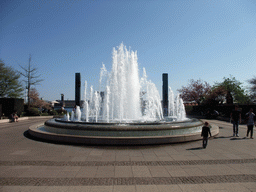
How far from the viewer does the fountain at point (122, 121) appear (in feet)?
26.5

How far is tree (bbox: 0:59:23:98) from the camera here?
115 feet

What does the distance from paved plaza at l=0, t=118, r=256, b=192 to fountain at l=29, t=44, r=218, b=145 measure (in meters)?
0.49

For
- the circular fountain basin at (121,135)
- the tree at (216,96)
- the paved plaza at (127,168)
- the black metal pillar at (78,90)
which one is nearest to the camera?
the paved plaza at (127,168)

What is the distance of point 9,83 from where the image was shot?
35656 mm

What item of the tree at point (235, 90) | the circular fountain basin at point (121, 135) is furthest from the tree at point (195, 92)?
the circular fountain basin at point (121, 135)

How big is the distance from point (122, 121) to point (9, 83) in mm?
33764

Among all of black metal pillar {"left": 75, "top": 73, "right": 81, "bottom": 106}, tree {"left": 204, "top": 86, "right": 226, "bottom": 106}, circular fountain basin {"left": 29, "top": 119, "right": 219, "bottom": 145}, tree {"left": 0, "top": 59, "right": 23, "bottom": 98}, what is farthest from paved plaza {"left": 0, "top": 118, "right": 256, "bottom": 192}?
tree {"left": 0, "top": 59, "right": 23, "bottom": 98}

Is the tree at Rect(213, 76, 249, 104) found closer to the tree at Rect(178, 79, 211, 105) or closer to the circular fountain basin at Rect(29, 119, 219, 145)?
the tree at Rect(178, 79, 211, 105)

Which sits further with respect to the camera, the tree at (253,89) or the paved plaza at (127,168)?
the tree at (253,89)

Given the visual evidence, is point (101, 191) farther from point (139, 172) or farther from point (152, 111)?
point (152, 111)

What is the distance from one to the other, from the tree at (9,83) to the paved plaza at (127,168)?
34.3m

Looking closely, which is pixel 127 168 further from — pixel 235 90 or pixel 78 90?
pixel 235 90

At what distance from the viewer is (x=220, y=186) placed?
395 cm

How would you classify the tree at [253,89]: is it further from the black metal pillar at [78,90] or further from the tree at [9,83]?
the tree at [9,83]
